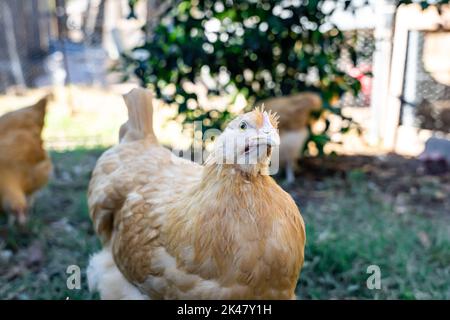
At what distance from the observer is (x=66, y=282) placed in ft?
9.41

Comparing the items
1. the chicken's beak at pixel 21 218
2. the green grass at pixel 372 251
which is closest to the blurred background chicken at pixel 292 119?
the green grass at pixel 372 251

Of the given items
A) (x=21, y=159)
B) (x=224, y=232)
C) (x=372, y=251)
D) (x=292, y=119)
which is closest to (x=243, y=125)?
(x=224, y=232)

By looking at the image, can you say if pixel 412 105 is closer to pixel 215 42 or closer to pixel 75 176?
pixel 215 42

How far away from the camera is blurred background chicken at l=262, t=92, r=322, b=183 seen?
15.3 ft

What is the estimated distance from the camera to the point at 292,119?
4688 mm

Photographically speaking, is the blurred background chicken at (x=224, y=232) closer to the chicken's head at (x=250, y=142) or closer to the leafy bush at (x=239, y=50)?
the chicken's head at (x=250, y=142)

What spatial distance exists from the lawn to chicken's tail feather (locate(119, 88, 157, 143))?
99cm

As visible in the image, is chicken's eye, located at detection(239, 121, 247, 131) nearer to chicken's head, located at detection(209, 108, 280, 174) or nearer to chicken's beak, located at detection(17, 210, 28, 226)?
chicken's head, located at detection(209, 108, 280, 174)

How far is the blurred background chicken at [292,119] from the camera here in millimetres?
4666

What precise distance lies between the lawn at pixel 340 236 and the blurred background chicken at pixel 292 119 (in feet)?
1.05

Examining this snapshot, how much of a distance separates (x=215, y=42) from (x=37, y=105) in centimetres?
170

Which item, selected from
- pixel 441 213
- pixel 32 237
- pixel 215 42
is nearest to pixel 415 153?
pixel 441 213

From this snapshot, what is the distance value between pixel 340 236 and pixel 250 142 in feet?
6.83

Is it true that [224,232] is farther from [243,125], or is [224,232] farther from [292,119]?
[292,119]
